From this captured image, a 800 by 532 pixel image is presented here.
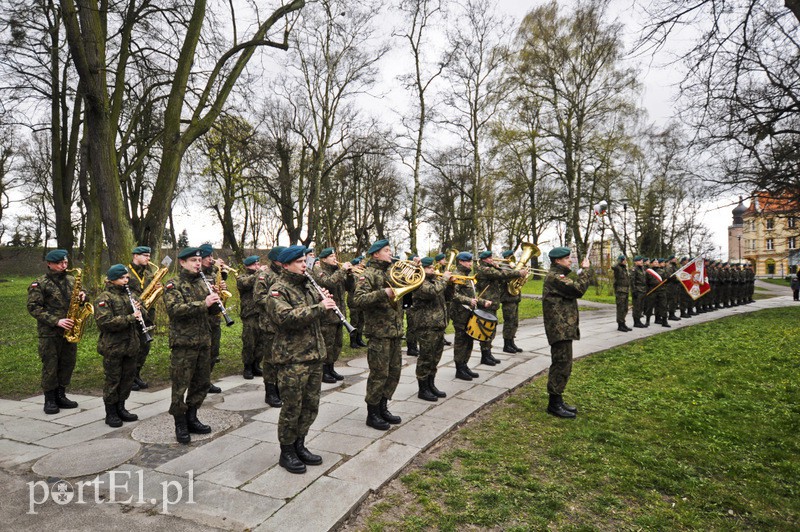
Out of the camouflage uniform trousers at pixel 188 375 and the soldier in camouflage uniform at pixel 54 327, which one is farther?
the soldier in camouflage uniform at pixel 54 327

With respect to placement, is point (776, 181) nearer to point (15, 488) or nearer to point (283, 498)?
point (283, 498)

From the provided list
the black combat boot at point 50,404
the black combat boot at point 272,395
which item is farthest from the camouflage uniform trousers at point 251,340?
the black combat boot at point 50,404

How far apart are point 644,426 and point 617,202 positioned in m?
26.1

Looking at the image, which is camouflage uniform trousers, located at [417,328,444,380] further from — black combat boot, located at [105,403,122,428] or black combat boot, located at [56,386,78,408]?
black combat boot, located at [56,386,78,408]

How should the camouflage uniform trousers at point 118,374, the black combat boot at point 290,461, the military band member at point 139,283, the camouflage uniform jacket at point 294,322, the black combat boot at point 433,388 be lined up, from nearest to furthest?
the black combat boot at point 290,461, the camouflage uniform jacket at point 294,322, the camouflage uniform trousers at point 118,374, the black combat boot at point 433,388, the military band member at point 139,283

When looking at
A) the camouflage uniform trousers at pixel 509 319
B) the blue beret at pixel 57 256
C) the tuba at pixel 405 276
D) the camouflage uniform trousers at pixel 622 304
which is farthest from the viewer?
the camouflage uniform trousers at pixel 622 304

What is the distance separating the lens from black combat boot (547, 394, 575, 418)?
20.2 ft

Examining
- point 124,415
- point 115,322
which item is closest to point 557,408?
point 124,415

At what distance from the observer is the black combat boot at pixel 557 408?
20.2 ft

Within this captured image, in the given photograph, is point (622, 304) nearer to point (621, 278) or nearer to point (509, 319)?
point (621, 278)

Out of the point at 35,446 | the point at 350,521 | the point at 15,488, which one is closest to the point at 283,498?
the point at 350,521

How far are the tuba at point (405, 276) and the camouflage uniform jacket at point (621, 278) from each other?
9.79 meters

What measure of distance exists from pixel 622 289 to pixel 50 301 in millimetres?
13418

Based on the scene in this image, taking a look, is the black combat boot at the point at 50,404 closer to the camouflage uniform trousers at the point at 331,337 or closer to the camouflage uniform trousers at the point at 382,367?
the camouflage uniform trousers at the point at 331,337
